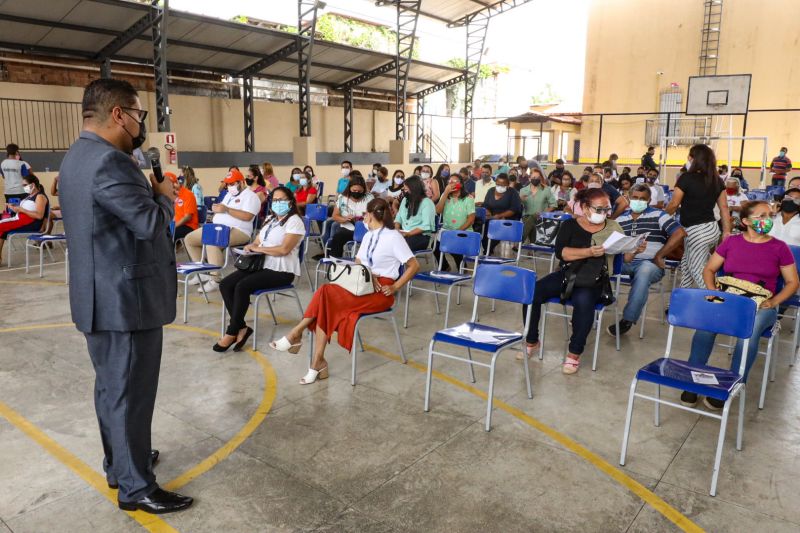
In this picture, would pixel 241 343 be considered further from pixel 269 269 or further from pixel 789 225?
pixel 789 225

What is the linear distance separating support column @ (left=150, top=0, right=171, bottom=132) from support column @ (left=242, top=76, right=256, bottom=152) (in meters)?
5.57

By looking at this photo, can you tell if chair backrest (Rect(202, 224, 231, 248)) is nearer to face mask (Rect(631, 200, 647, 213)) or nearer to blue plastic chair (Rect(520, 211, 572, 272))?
blue plastic chair (Rect(520, 211, 572, 272))

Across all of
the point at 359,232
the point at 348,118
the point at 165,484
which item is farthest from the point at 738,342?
the point at 348,118

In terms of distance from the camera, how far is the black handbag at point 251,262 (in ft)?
16.5

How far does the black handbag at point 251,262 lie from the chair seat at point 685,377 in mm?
3231

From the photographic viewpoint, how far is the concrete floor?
8.84 feet

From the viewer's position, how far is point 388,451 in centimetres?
327

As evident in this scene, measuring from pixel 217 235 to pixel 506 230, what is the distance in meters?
3.19

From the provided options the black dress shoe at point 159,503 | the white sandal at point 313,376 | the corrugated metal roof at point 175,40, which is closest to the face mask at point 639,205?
the white sandal at point 313,376

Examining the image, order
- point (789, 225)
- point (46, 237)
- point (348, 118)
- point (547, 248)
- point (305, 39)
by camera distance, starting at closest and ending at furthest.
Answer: point (789, 225)
point (547, 248)
point (46, 237)
point (305, 39)
point (348, 118)

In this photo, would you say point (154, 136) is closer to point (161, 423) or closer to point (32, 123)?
point (32, 123)

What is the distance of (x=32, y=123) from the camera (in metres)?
13.8

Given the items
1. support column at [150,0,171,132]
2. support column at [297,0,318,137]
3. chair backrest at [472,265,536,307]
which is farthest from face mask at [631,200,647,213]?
support column at [297,0,318,137]

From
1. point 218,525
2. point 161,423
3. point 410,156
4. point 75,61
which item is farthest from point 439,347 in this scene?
point 410,156
